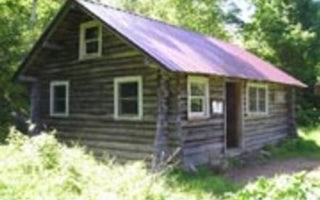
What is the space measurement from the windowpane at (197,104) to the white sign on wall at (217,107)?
0.42 meters

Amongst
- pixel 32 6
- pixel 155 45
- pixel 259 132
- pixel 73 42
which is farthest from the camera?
pixel 32 6

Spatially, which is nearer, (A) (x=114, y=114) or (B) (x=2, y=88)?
(A) (x=114, y=114)

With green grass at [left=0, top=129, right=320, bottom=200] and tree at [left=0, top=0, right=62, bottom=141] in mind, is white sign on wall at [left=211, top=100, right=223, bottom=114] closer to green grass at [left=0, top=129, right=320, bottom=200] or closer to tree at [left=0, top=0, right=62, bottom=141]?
green grass at [left=0, top=129, right=320, bottom=200]

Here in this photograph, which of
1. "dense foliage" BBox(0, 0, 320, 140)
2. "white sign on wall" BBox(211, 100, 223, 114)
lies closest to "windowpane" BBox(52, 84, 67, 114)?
"dense foliage" BBox(0, 0, 320, 140)

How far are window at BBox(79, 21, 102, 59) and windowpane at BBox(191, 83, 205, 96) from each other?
3.49 meters

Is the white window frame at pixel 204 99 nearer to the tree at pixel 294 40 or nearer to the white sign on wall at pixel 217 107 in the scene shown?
the white sign on wall at pixel 217 107

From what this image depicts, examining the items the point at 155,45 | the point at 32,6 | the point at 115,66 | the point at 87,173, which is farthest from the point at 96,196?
the point at 32,6

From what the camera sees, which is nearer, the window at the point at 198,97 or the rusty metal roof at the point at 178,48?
the rusty metal roof at the point at 178,48

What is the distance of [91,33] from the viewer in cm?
1678

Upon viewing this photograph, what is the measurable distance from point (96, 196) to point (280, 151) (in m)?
14.0

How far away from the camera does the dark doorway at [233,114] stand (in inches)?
699

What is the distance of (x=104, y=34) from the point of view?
52.7 feet

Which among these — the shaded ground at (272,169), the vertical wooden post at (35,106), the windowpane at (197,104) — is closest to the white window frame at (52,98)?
the vertical wooden post at (35,106)

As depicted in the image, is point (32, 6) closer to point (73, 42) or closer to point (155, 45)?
point (73, 42)
